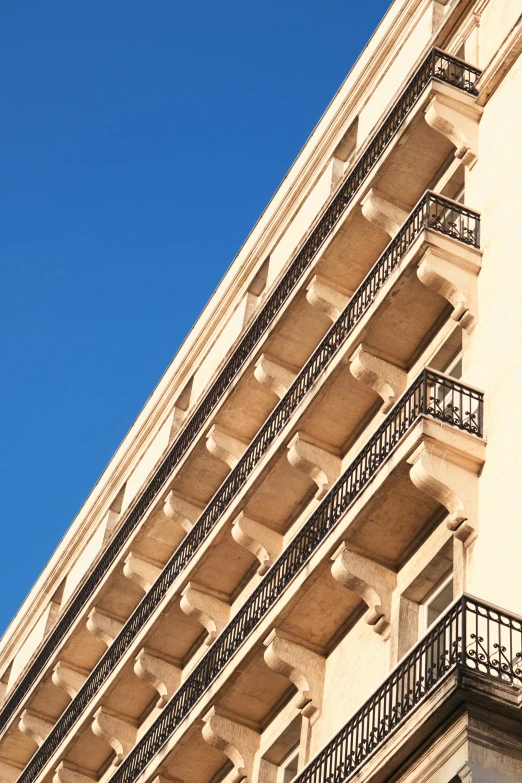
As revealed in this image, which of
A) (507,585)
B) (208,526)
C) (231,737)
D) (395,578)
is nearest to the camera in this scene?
(507,585)

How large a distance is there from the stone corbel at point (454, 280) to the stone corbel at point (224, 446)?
23.0ft

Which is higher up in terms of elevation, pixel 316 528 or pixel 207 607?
pixel 316 528

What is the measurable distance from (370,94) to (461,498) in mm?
11938

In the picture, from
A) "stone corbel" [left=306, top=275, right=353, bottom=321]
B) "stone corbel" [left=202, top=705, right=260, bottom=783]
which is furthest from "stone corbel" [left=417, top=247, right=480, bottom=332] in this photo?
"stone corbel" [left=202, top=705, right=260, bottom=783]

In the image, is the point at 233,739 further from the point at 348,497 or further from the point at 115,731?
the point at 115,731

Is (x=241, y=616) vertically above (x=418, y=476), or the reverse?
(x=418, y=476)

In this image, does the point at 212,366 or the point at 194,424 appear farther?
the point at 212,366

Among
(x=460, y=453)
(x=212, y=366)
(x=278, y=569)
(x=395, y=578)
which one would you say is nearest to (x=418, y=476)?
(x=460, y=453)

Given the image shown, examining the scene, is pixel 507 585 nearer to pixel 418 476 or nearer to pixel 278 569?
pixel 418 476

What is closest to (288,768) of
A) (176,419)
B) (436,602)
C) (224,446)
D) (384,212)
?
(436,602)

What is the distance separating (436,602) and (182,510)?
9.52m

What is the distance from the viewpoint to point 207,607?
23688 millimetres

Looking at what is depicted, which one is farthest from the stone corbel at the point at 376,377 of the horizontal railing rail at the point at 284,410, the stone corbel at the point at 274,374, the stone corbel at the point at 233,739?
the stone corbel at the point at 233,739

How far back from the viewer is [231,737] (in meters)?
20.4
